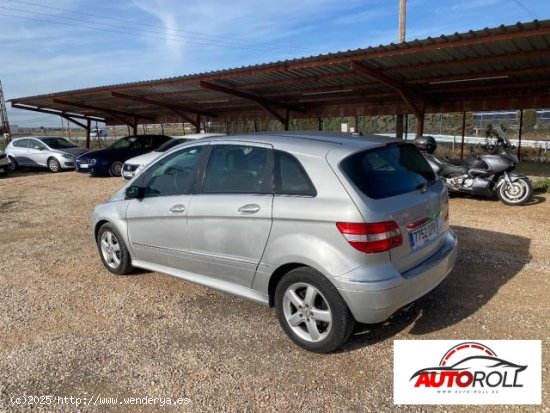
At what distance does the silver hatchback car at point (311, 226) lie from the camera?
289 cm

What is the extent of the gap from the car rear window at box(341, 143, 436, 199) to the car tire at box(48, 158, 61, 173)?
16.8m

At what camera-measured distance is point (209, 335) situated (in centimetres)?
355

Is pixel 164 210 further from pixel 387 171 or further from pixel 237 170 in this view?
pixel 387 171

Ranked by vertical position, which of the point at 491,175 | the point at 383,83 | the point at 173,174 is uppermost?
the point at 383,83

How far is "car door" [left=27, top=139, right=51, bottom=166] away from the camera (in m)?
17.3

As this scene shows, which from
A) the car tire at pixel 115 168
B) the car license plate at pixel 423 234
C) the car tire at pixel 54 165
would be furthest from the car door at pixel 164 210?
the car tire at pixel 54 165

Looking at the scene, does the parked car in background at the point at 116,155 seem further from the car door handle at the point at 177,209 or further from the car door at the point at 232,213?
the car door at the point at 232,213

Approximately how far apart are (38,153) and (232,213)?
17.0m

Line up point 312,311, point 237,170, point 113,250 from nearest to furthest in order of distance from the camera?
point 312,311
point 237,170
point 113,250

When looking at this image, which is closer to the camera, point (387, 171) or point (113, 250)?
point (387, 171)

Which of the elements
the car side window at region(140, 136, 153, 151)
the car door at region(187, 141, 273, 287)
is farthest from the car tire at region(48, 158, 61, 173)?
the car door at region(187, 141, 273, 287)

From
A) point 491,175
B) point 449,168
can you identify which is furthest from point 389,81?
point 491,175

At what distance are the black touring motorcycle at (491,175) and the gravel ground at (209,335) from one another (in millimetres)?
2682

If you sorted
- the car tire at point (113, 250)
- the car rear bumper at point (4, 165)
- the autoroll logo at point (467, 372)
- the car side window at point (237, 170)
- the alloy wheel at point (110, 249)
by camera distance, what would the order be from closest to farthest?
the autoroll logo at point (467, 372) < the car side window at point (237, 170) < the car tire at point (113, 250) < the alloy wheel at point (110, 249) < the car rear bumper at point (4, 165)
